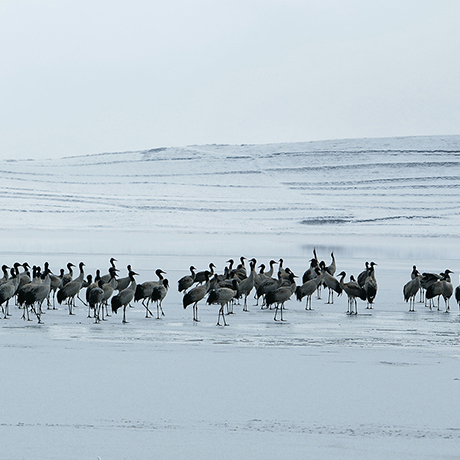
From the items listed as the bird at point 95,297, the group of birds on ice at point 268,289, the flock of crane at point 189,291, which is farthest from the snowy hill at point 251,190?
the bird at point 95,297

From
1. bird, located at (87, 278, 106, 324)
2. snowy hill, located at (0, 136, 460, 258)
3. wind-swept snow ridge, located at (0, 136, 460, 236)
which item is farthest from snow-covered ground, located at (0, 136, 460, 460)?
wind-swept snow ridge, located at (0, 136, 460, 236)

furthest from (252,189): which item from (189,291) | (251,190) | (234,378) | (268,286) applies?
(234,378)

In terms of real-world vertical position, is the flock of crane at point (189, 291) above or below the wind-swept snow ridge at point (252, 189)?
below

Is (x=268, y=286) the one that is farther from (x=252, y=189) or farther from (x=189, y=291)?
(x=252, y=189)

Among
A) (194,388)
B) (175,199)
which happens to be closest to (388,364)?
(194,388)

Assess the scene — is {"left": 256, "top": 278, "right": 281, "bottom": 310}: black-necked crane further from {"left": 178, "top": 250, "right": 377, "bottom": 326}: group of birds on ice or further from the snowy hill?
the snowy hill

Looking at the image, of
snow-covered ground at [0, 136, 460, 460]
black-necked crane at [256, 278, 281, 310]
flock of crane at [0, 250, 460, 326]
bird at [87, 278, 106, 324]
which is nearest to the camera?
snow-covered ground at [0, 136, 460, 460]

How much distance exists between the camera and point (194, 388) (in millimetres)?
7637

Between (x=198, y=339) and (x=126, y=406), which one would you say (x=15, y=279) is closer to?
(x=198, y=339)

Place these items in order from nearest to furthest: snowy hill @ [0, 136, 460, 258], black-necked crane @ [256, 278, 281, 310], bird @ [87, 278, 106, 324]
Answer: bird @ [87, 278, 106, 324]
black-necked crane @ [256, 278, 281, 310]
snowy hill @ [0, 136, 460, 258]

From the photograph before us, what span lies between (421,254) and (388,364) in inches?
947

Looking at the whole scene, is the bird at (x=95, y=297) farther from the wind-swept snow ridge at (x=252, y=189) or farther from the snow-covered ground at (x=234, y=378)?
the wind-swept snow ridge at (x=252, y=189)

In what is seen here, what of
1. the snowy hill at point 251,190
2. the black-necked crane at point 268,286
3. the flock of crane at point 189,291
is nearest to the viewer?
the flock of crane at point 189,291

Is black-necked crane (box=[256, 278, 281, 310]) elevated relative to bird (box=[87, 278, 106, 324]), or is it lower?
elevated
